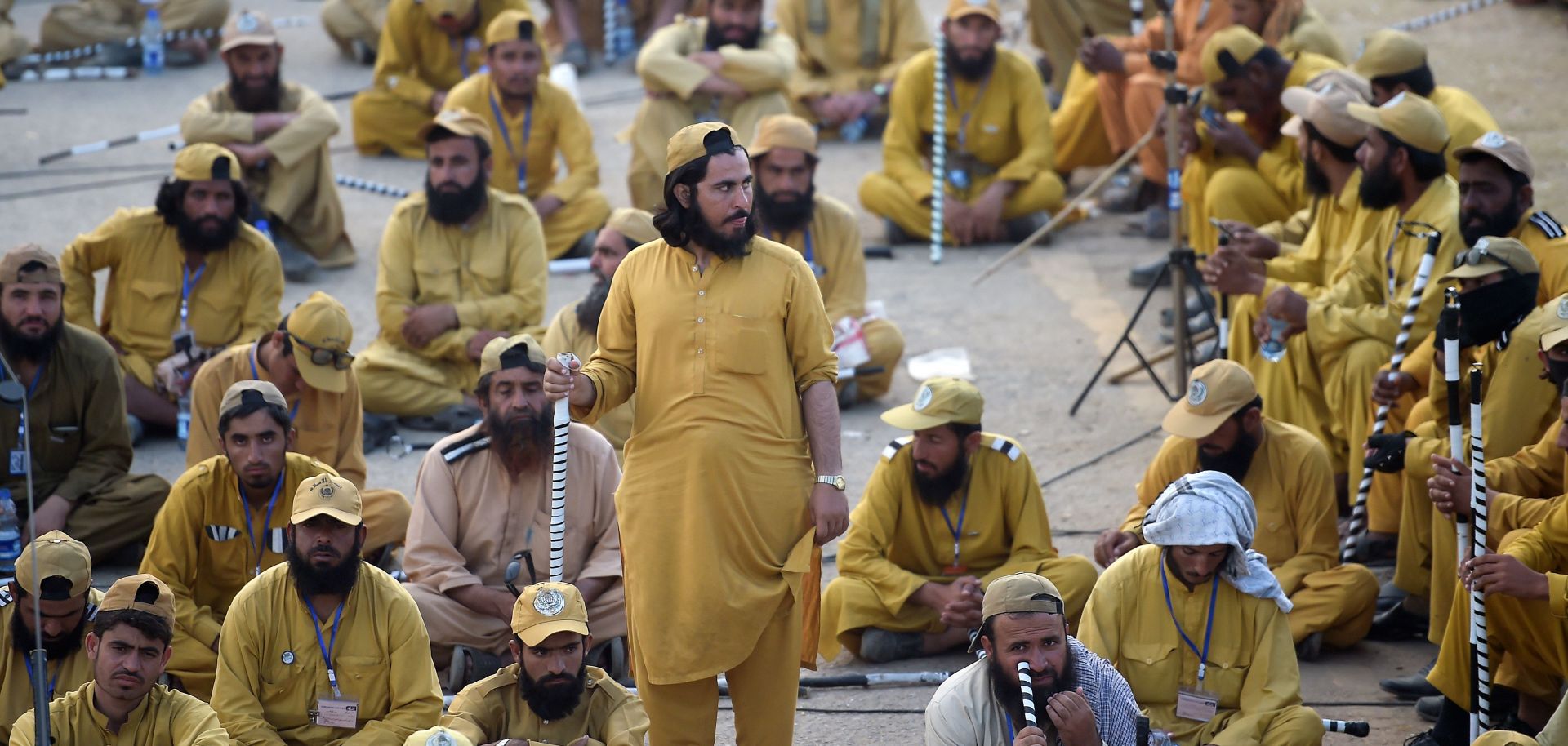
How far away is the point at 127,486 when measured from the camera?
24.5 ft

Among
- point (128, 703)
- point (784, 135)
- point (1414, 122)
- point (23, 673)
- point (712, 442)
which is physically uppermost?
point (1414, 122)

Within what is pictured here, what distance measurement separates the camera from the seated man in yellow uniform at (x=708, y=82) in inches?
431

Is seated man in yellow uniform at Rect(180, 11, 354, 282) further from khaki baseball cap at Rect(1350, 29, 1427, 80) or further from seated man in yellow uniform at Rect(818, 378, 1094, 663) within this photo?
khaki baseball cap at Rect(1350, 29, 1427, 80)

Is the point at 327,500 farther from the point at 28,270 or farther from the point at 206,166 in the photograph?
the point at 206,166

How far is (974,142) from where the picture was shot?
36.0ft

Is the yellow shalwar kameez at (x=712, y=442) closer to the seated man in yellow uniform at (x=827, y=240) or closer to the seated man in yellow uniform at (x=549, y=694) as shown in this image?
the seated man in yellow uniform at (x=549, y=694)

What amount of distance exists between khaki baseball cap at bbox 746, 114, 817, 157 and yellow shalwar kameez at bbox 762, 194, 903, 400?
1.00 ft

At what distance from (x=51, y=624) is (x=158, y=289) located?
2.96 meters

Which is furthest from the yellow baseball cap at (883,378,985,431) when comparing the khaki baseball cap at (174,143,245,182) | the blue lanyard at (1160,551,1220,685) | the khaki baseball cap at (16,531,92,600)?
the khaki baseball cap at (174,143,245,182)

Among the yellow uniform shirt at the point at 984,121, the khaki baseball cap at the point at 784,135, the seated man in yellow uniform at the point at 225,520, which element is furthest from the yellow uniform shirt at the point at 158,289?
the yellow uniform shirt at the point at 984,121

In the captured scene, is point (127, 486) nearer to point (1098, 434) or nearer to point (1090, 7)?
point (1098, 434)

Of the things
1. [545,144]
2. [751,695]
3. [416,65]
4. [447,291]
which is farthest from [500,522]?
[416,65]

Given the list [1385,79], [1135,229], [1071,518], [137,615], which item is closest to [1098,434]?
[1071,518]

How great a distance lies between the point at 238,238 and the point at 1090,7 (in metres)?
6.30
